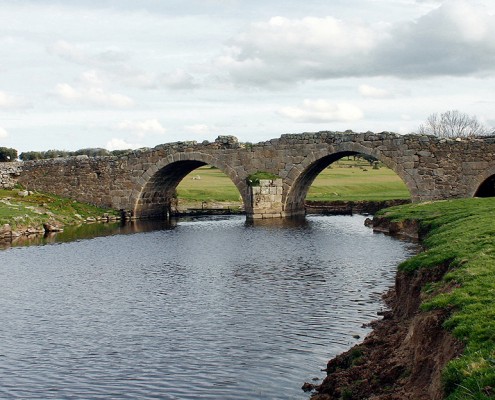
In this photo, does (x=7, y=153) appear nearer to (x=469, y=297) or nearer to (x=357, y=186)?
(x=357, y=186)

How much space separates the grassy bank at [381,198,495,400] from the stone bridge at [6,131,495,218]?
56.2 feet

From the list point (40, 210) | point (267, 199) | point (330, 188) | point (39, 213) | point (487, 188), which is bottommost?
point (39, 213)

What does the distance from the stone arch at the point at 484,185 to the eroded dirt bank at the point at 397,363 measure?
27326 millimetres

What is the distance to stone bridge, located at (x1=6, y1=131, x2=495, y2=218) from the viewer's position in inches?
1640

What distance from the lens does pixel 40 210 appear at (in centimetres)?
5056

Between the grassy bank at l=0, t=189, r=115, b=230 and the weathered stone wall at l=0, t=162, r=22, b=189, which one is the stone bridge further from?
the grassy bank at l=0, t=189, r=115, b=230

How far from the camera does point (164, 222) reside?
173 feet

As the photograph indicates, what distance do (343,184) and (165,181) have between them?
21.6 metres

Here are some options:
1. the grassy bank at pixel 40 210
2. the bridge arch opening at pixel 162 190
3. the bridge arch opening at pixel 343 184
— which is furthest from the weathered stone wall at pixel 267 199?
the grassy bank at pixel 40 210

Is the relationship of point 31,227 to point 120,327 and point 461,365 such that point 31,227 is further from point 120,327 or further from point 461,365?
point 461,365

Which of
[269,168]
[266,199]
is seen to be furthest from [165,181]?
[269,168]

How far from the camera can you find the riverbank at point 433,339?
8.69 metres

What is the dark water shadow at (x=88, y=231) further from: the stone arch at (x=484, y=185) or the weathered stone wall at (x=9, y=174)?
the stone arch at (x=484, y=185)

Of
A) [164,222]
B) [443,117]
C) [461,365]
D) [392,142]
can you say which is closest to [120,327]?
[461,365]
